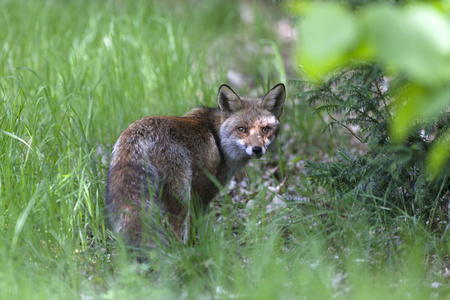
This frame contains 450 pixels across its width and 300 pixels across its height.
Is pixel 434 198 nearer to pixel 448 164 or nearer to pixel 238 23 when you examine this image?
pixel 448 164

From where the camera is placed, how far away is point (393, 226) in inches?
158

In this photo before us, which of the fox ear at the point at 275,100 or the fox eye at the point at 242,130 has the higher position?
the fox ear at the point at 275,100

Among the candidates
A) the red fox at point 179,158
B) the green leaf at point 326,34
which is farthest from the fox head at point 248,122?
the green leaf at point 326,34

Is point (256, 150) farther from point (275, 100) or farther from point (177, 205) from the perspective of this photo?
point (177, 205)

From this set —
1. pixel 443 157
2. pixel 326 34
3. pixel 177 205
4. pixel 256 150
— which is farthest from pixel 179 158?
pixel 326 34

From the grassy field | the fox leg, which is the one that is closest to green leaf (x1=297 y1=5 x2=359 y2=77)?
the grassy field

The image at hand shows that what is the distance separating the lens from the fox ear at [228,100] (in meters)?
5.06

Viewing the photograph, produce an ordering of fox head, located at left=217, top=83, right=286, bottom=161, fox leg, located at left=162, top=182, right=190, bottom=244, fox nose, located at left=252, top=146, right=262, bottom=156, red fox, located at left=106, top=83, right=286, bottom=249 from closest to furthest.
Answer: red fox, located at left=106, top=83, right=286, bottom=249
fox leg, located at left=162, top=182, right=190, bottom=244
fox nose, located at left=252, top=146, right=262, bottom=156
fox head, located at left=217, top=83, right=286, bottom=161

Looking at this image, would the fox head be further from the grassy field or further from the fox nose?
the grassy field

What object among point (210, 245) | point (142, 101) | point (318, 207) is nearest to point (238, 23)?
point (142, 101)

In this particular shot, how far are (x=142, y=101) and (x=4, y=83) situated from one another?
1.89m

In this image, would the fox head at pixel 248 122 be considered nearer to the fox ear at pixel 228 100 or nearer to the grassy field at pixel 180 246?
the fox ear at pixel 228 100

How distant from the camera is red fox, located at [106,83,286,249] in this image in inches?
148

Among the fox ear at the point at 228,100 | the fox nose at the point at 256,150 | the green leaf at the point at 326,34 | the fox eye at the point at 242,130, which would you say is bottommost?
the fox nose at the point at 256,150
